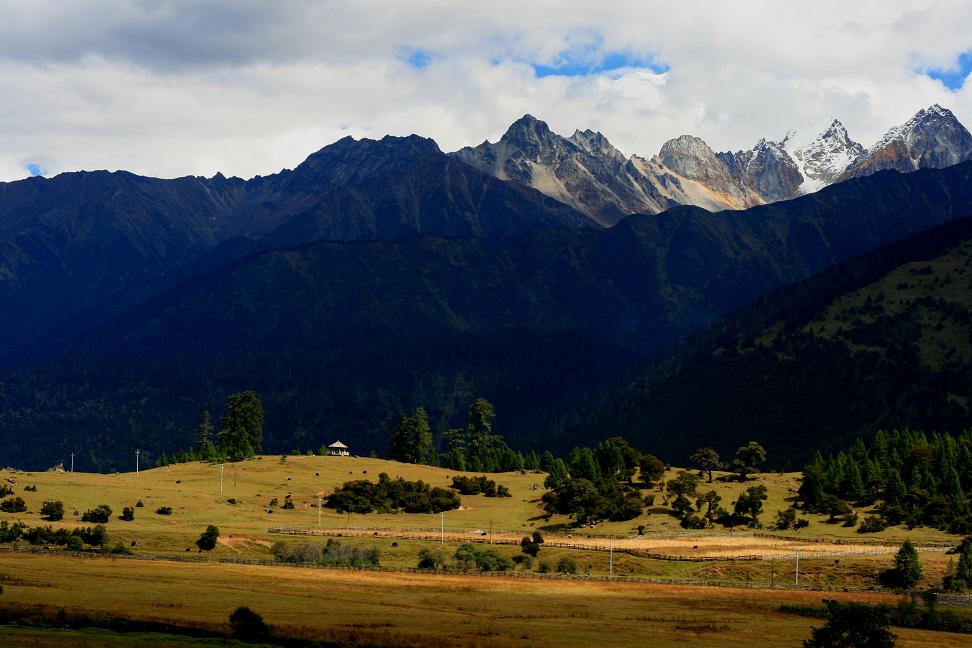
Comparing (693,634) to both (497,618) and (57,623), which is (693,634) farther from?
(57,623)

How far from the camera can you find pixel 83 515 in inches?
6713

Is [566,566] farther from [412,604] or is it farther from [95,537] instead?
[95,537]

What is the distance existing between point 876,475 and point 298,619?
129 metres

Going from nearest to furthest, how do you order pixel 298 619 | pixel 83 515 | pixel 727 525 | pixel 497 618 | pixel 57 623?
pixel 57 623 < pixel 298 619 < pixel 497 618 < pixel 83 515 < pixel 727 525

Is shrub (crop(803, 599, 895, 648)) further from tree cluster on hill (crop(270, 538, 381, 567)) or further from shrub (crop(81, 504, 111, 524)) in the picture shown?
shrub (crop(81, 504, 111, 524))

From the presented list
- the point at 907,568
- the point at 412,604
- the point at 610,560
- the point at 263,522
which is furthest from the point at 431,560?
the point at 907,568

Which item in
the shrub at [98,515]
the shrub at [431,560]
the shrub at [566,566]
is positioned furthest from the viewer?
the shrub at [98,515]

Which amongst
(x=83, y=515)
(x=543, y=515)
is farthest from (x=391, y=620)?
(x=543, y=515)

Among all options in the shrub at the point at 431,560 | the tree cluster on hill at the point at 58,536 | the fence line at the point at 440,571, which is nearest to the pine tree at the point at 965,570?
the fence line at the point at 440,571

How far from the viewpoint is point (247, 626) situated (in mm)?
92938

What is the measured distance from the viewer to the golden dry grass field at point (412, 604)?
96.4 meters

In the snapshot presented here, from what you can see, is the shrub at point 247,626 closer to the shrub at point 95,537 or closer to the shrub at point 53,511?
the shrub at point 95,537

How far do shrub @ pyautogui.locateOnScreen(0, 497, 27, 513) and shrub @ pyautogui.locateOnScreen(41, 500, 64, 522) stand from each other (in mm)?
4771

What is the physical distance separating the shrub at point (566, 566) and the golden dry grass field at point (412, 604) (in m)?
12.2
